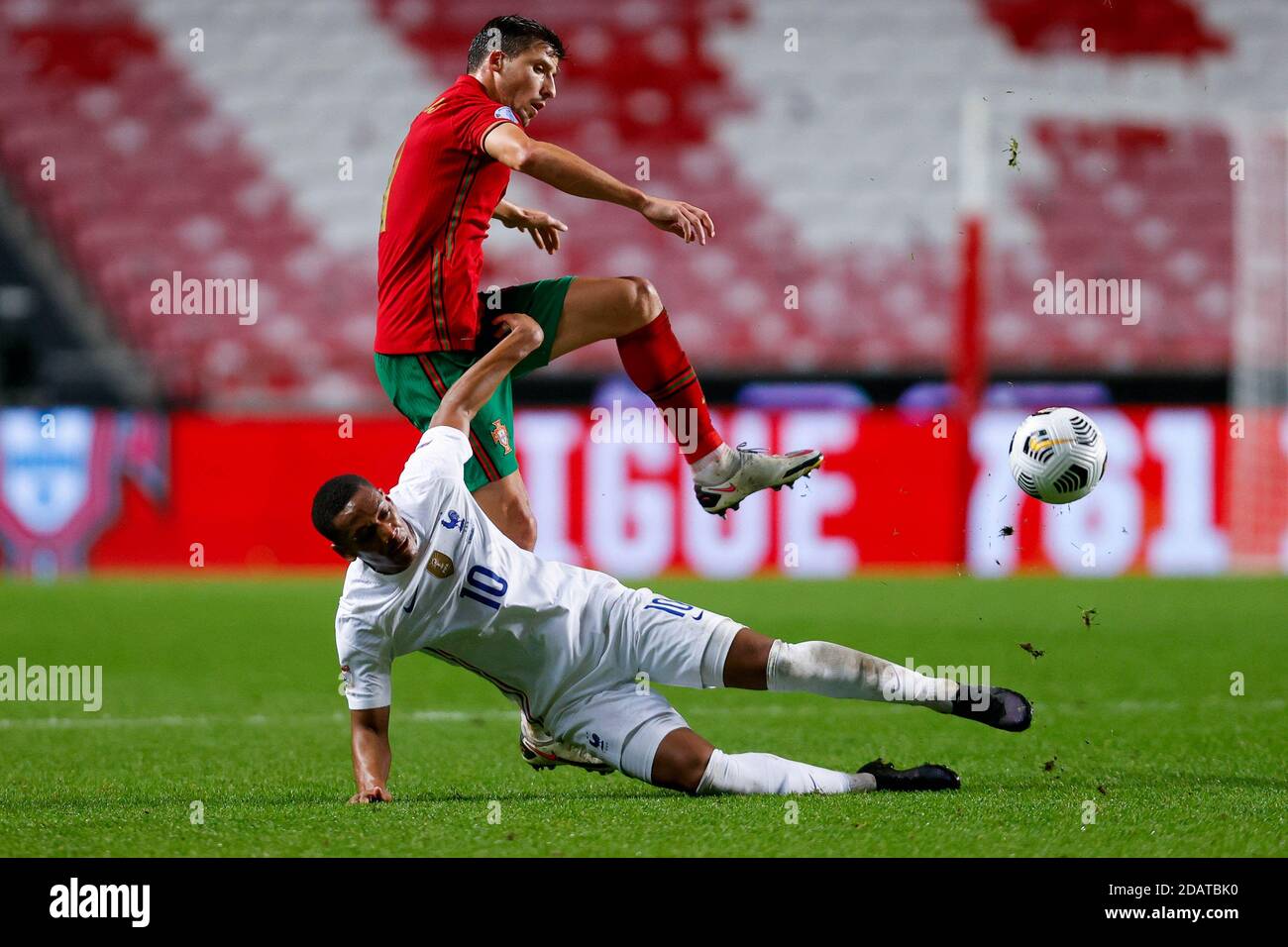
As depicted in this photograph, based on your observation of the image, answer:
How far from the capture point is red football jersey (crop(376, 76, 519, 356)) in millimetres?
5352

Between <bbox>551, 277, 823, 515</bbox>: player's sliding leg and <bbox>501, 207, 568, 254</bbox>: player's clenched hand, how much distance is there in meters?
0.52

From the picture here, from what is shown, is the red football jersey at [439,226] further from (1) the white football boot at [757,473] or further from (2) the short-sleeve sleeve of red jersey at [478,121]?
Answer: (1) the white football boot at [757,473]

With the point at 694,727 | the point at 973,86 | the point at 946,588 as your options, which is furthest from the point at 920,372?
the point at 694,727

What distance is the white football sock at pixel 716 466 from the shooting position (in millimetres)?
5816

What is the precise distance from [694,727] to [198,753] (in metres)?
1.99

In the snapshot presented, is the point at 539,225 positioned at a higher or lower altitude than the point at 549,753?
higher

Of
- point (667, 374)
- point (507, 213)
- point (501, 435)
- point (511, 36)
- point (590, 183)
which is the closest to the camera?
point (590, 183)

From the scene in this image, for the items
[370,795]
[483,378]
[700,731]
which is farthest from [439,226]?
[700,731]

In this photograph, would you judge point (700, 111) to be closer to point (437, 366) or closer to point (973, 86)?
point (973, 86)

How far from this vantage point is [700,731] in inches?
265

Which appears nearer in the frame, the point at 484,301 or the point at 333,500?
the point at 333,500

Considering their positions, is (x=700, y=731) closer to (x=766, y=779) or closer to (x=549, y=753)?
(x=549, y=753)

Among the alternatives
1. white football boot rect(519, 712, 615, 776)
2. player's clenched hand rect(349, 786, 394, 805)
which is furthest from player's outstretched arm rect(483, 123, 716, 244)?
player's clenched hand rect(349, 786, 394, 805)

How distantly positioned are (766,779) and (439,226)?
2048mm
